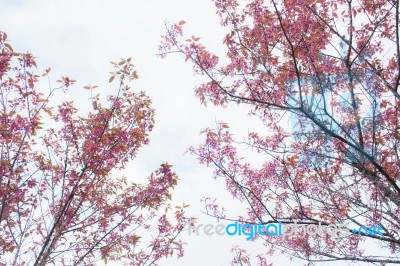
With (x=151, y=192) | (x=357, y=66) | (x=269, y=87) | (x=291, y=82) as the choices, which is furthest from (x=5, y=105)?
(x=357, y=66)

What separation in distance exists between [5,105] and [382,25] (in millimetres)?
5017

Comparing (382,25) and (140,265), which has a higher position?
(382,25)

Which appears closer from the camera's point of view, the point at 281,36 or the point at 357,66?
the point at 281,36

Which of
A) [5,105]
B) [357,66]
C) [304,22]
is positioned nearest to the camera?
[5,105]

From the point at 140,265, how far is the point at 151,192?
38.4 inches

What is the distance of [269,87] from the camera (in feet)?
16.3

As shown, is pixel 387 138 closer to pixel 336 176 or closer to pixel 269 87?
pixel 336 176

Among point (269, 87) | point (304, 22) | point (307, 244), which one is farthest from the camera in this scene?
point (307, 244)

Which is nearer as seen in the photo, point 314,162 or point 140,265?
point 140,265

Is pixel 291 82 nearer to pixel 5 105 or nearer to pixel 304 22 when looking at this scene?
pixel 304 22

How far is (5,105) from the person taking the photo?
4.39 meters

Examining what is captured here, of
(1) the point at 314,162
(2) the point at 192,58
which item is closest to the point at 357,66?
(1) the point at 314,162

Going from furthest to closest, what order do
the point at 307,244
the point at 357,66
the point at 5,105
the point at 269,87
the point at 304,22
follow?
the point at 307,244
the point at 357,66
the point at 269,87
the point at 304,22
the point at 5,105

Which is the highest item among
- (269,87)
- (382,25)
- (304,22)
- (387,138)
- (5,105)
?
(382,25)
